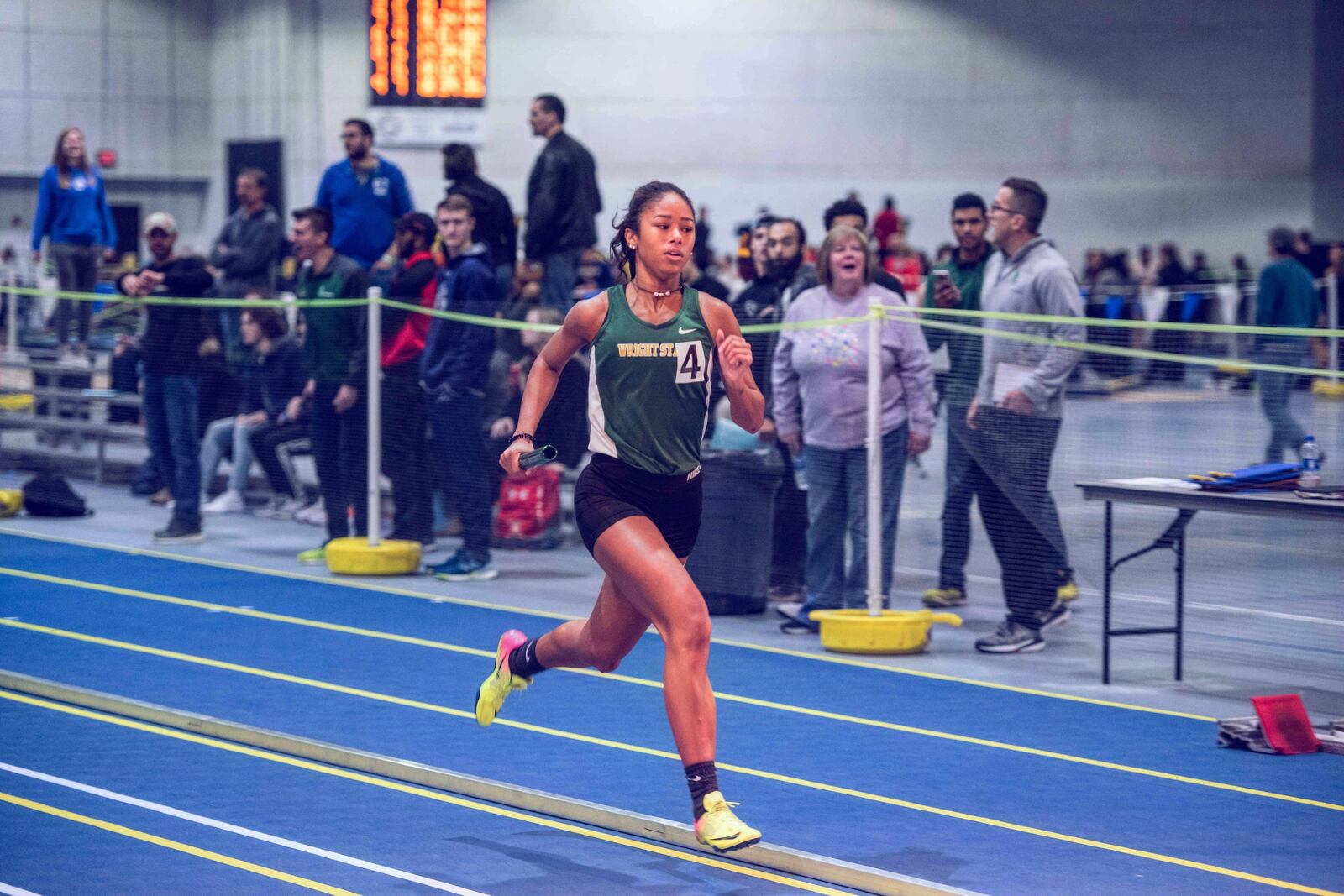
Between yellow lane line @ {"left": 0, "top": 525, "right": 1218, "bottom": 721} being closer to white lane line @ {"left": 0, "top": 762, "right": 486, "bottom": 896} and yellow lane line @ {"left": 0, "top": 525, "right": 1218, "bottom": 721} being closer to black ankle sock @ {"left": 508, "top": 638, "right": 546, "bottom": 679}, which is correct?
black ankle sock @ {"left": 508, "top": 638, "right": 546, "bottom": 679}

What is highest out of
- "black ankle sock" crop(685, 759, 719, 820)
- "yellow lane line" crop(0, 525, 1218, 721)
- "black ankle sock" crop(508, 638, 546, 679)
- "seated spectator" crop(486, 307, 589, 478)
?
"seated spectator" crop(486, 307, 589, 478)

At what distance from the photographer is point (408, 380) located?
11.5 m

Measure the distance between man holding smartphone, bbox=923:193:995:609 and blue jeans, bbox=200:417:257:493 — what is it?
5815 millimetres

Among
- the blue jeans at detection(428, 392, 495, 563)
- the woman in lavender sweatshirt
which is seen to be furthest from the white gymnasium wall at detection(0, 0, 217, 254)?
the woman in lavender sweatshirt

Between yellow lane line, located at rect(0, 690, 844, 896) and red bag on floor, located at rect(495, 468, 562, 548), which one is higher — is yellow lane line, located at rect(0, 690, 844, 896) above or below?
below

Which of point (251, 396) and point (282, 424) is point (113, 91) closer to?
point (251, 396)

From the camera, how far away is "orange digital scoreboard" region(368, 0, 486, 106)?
69.3ft

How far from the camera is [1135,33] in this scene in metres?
28.3

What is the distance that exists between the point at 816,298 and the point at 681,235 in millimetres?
3861

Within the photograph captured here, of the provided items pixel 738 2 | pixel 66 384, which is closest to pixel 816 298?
pixel 66 384

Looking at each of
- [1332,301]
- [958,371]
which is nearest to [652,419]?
[958,371]

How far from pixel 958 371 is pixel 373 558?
4057mm

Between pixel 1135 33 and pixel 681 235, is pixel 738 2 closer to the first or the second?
pixel 1135 33

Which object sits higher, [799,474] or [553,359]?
[553,359]
